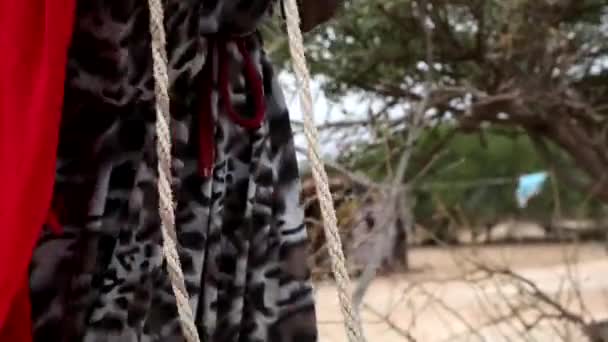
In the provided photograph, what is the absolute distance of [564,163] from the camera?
66.4 inches

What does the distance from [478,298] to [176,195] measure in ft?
2.97

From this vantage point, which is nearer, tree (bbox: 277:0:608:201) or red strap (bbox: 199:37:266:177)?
red strap (bbox: 199:37:266:177)

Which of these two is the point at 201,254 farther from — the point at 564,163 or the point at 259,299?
the point at 564,163

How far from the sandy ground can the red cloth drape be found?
65 centimetres

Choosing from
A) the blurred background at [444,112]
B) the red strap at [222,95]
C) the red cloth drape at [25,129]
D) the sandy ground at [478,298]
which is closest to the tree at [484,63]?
the blurred background at [444,112]

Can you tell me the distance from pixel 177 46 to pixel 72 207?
99mm

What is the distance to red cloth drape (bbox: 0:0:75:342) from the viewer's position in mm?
442

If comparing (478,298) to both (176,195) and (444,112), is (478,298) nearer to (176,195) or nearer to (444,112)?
(444,112)

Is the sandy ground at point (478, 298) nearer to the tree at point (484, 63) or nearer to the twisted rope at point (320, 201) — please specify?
the tree at point (484, 63)

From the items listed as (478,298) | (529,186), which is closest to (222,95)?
(478,298)

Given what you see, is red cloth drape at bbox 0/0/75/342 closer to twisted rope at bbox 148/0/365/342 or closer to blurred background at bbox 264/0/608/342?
twisted rope at bbox 148/0/365/342

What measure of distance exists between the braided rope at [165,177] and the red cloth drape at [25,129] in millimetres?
40

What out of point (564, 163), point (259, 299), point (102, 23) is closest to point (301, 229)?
point (259, 299)

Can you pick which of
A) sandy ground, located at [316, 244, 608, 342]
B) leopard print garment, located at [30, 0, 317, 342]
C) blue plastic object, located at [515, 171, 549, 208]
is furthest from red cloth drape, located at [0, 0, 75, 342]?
blue plastic object, located at [515, 171, 549, 208]
